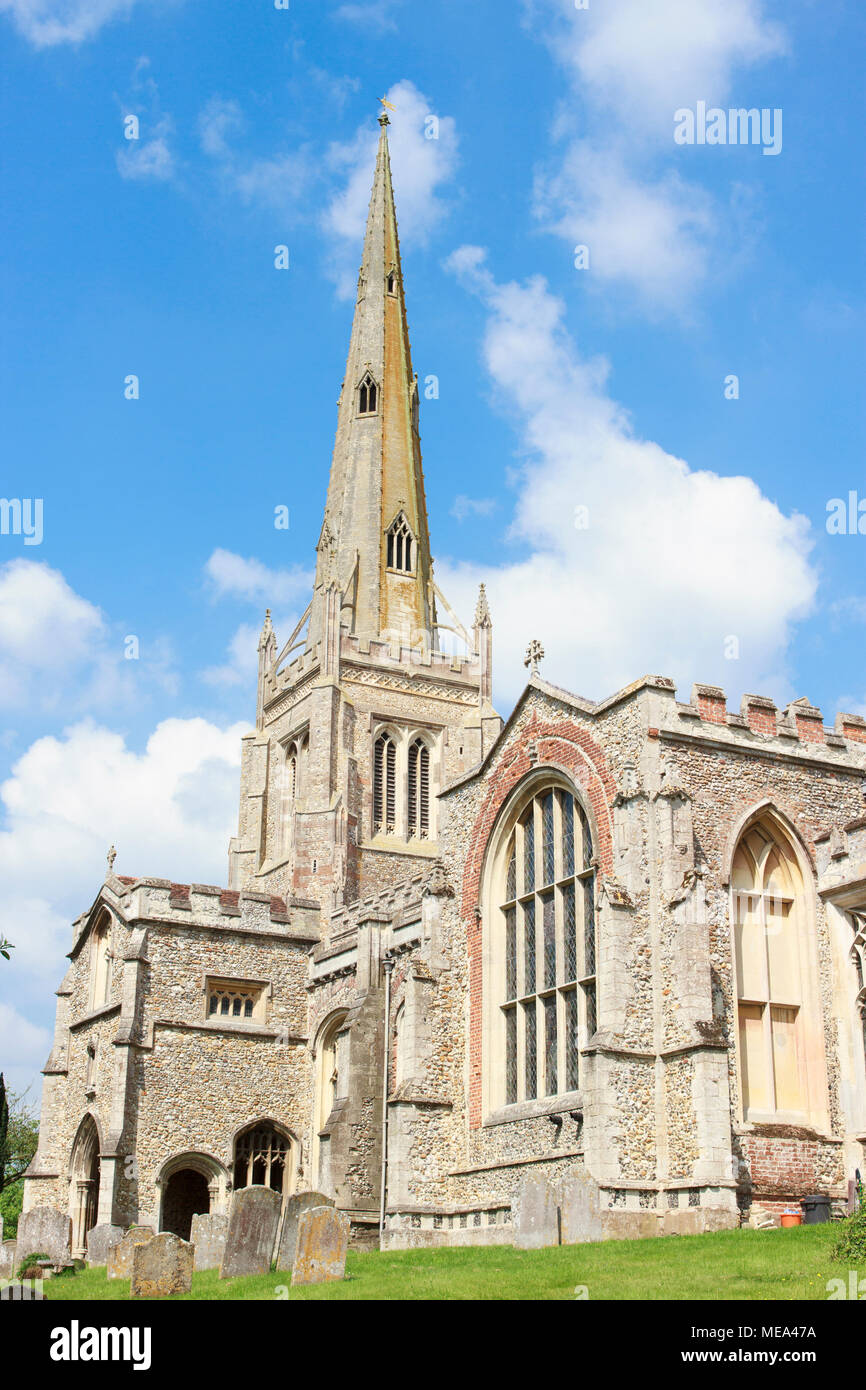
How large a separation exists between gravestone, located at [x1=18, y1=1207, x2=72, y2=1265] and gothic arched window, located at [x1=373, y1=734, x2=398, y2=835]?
87.8ft

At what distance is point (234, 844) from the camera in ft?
176

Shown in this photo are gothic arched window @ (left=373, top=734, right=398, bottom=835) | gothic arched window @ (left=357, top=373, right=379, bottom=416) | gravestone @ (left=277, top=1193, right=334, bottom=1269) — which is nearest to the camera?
gravestone @ (left=277, top=1193, right=334, bottom=1269)

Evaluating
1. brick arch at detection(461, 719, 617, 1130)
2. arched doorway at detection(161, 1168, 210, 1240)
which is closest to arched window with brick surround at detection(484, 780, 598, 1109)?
brick arch at detection(461, 719, 617, 1130)

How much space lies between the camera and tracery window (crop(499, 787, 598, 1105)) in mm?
25266

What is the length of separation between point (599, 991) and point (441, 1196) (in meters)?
6.43

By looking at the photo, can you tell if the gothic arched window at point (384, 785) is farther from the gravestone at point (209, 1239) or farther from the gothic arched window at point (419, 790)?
the gravestone at point (209, 1239)

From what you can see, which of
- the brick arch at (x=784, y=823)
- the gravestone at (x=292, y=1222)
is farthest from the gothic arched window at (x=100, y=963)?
the brick arch at (x=784, y=823)

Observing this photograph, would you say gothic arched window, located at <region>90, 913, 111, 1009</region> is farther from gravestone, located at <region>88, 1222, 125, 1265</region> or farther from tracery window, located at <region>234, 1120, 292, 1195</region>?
gravestone, located at <region>88, 1222, 125, 1265</region>

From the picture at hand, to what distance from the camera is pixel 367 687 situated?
170 ft

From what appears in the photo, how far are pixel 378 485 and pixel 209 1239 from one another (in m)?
39.2

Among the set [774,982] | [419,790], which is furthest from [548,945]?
[419,790]

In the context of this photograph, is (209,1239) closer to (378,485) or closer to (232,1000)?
(232,1000)

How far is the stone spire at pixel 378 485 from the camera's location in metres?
55.1

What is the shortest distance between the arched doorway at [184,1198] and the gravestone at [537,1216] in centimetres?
1693
